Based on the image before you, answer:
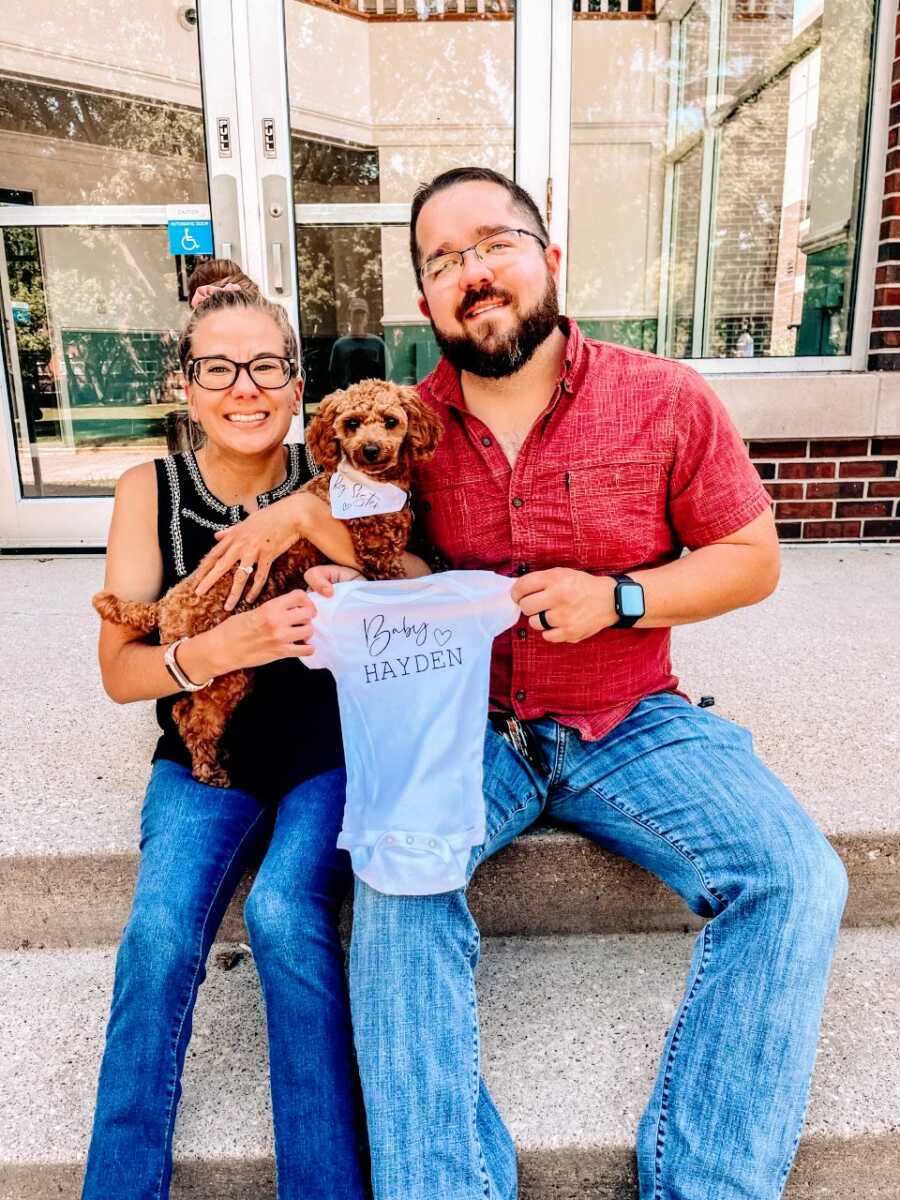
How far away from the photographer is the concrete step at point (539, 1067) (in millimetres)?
1448

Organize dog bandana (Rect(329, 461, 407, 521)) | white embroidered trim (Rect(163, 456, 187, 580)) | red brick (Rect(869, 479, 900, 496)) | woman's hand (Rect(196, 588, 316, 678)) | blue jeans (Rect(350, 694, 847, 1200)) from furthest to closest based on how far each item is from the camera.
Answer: red brick (Rect(869, 479, 900, 496)), white embroidered trim (Rect(163, 456, 187, 580)), dog bandana (Rect(329, 461, 407, 521)), woman's hand (Rect(196, 588, 316, 678)), blue jeans (Rect(350, 694, 847, 1200))

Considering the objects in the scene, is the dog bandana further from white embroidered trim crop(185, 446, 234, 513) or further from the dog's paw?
the dog's paw

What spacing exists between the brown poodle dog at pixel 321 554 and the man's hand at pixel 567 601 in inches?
13.2

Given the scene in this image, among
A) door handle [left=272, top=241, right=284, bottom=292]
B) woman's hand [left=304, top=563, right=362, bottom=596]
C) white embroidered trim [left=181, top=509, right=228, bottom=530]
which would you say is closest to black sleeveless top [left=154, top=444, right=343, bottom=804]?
white embroidered trim [left=181, top=509, right=228, bottom=530]

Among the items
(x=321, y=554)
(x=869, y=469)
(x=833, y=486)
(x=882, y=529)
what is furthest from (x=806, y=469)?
(x=321, y=554)

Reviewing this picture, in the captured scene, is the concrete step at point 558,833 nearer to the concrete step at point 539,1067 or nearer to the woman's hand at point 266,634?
the concrete step at point 539,1067

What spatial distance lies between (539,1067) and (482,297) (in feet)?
4.87

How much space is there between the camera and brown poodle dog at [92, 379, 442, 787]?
5.59ft

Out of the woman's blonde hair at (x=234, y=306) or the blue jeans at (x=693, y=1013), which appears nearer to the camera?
the blue jeans at (x=693, y=1013)

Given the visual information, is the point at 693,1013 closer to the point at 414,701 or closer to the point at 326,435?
the point at 414,701

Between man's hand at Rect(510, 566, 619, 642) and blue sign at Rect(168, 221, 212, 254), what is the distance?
3178 millimetres

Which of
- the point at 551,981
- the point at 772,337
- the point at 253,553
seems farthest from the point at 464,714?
the point at 772,337

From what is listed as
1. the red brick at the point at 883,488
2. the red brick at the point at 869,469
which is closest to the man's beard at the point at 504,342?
the red brick at the point at 869,469

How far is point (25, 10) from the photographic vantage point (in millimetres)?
4270
